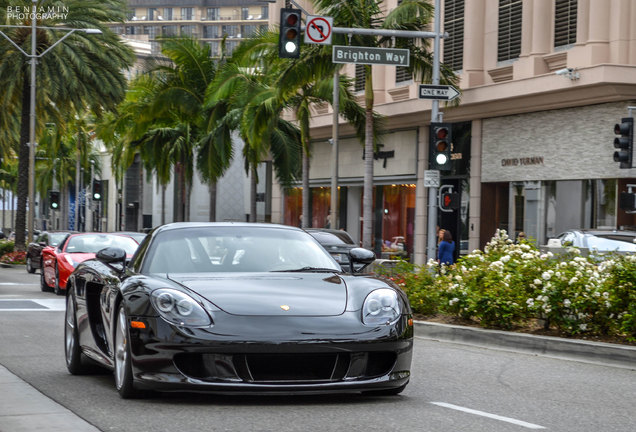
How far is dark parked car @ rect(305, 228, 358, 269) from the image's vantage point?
22.4 metres

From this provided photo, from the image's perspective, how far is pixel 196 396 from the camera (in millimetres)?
7816

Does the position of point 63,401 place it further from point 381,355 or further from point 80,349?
point 381,355

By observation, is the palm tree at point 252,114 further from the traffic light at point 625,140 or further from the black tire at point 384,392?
the black tire at point 384,392

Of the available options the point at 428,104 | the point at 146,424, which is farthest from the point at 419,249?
the point at 146,424

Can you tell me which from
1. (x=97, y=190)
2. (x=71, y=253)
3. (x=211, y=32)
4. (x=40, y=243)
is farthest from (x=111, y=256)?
(x=211, y=32)

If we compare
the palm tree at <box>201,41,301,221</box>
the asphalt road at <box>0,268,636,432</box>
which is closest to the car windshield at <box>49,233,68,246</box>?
the palm tree at <box>201,41,301,221</box>

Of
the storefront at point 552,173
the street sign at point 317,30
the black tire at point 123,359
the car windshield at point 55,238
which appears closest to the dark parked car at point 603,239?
the storefront at point 552,173

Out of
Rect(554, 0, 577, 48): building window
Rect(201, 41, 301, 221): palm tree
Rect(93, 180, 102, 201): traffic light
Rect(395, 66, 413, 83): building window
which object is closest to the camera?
Rect(554, 0, 577, 48): building window

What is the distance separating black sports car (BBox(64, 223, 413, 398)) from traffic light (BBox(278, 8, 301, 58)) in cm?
1299

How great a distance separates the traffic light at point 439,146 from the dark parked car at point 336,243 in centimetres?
245

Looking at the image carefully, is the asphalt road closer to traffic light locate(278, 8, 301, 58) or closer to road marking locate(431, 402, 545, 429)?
Result: road marking locate(431, 402, 545, 429)

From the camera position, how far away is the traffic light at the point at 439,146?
21.6 metres

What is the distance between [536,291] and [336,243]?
1003cm

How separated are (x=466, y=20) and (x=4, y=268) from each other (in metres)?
18.7
